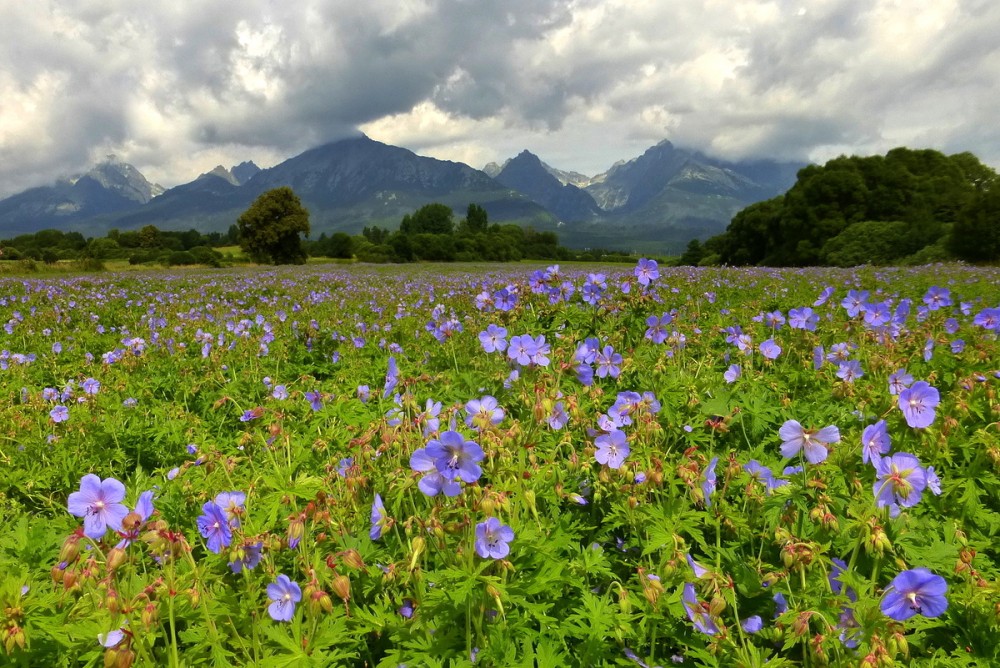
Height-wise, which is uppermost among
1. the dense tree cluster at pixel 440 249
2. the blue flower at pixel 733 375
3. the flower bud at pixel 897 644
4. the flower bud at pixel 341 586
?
the dense tree cluster at pixel 440 249

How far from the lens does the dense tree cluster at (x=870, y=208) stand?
30.9m

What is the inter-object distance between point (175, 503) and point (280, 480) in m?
0.87

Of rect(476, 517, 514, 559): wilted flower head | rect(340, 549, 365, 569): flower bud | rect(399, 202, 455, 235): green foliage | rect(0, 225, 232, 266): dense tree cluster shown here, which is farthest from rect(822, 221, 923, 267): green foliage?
rect(399, 202, 455, 235): green foliage

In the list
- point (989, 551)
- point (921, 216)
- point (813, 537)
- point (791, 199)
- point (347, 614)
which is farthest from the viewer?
point (791, 199)

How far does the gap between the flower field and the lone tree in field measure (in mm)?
54328

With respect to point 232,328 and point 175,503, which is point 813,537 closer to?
point 175,503

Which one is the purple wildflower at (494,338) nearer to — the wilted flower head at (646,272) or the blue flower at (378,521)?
the blue flower at (378,521)

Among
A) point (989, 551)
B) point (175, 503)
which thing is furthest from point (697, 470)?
point (175, 503)

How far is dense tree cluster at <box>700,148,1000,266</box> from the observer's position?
30.9 m

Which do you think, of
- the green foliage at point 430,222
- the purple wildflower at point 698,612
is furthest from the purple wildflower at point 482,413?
the green foliage at point 430,222

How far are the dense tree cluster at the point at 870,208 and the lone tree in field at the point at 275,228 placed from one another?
4432 centimetres

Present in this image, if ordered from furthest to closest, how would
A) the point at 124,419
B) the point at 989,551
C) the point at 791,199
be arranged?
the point at 791,199 → the point at 124,419 → the point at 989,551

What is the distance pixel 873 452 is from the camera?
1722mm

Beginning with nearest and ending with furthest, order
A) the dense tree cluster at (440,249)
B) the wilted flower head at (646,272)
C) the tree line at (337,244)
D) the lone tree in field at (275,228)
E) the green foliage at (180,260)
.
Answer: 1. the wilted flower head at (646,272)
2. the green foliage at (180,260)
3. the lone tree in field at (275,228)
4. the tree line at (337,244)
5. the dense tree cluster at (440,249)
